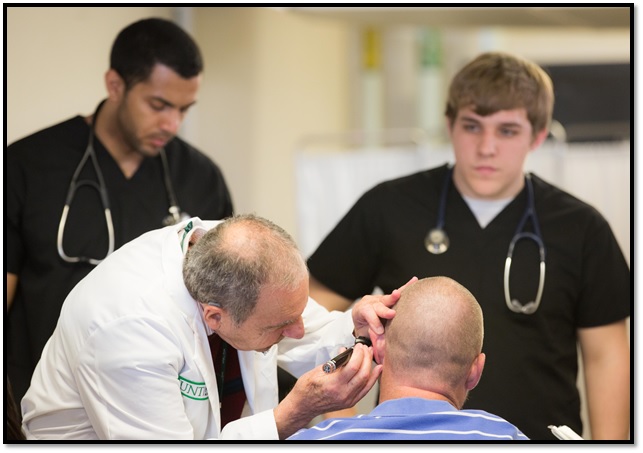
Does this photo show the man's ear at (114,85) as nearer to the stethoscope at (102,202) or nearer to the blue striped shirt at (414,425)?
the stethoscope at (102,202)

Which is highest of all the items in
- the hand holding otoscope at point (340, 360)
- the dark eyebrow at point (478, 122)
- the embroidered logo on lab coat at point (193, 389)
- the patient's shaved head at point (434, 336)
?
the dark eyebrow at point (478, 122)

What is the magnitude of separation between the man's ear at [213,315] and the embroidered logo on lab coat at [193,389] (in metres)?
0.10

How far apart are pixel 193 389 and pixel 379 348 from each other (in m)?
0.34

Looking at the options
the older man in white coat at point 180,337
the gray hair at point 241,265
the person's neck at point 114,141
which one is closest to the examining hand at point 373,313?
the older man in white coat at point 180,337

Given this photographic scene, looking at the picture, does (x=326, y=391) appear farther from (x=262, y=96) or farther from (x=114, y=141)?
(x=262, y=96)

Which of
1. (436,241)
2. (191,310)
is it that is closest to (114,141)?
(191,310)

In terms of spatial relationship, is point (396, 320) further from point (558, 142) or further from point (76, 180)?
point (558, 142)

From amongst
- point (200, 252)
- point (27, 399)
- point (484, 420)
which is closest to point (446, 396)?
point (484, 420)

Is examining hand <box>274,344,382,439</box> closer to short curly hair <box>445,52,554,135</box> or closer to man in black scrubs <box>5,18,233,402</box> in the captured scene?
man in black scrubs <box>5,18,233,402</box>

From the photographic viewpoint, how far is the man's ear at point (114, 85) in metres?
1.88

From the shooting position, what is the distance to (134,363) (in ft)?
4.88

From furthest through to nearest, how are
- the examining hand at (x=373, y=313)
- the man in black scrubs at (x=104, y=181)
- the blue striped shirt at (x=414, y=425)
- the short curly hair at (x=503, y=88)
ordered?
the short curly hair at (x=503, y=88) < the man in black scrubs at (x=104, y=181) < the examining hand at (x=373, y=313) < the blue striped shirt at (x=414, y=425)

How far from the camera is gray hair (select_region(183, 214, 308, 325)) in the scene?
148cm

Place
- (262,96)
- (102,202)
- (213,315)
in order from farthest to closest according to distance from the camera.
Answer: (262,96) < (102,202) < (213,315)
